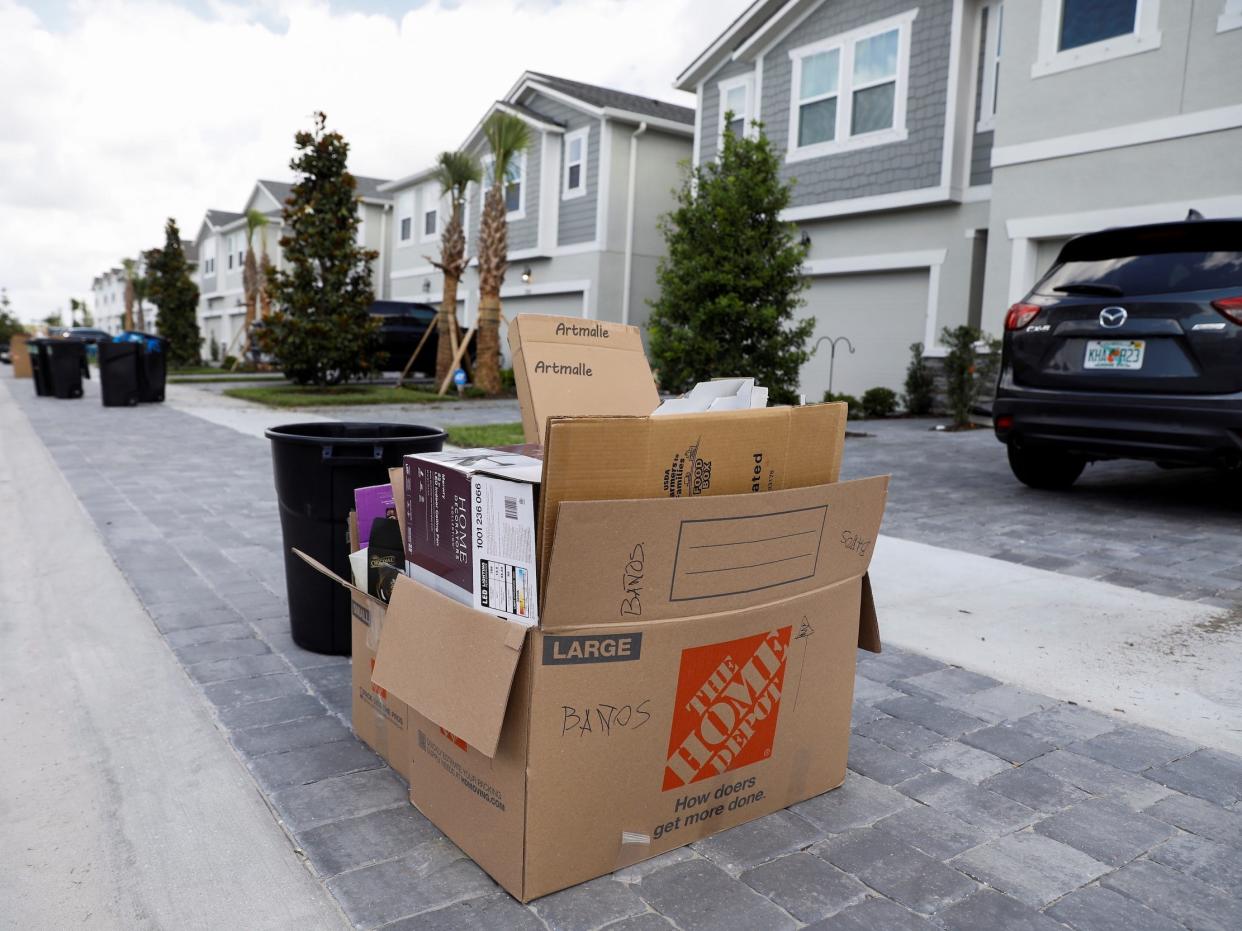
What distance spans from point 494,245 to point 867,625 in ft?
50.3

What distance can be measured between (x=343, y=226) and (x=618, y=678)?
1627 cm

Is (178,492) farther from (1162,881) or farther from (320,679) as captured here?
(1162,881)

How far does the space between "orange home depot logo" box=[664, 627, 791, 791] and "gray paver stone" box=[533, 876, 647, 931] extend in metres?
0.24

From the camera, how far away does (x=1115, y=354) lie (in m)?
5.41

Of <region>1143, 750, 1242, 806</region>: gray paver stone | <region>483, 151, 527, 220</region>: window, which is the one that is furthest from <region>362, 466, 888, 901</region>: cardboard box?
<region>483, 151, 527, 220</region>: window

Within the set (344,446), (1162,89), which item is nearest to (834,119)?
(1162,89)

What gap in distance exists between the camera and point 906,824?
2283 millimetres

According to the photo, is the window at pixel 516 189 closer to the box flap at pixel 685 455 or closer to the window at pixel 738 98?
the window at pixel 738 98

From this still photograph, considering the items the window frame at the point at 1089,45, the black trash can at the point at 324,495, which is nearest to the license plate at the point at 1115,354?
the black trash can at the point at 324,495

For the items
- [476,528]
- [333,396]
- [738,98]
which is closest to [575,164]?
[738,98]

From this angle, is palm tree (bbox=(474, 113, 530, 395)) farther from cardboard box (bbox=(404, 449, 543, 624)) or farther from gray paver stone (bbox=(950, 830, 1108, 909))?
gray paver stone (bbox=(950, 830, 1108, 909))

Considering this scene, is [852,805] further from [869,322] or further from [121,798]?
[869,322]

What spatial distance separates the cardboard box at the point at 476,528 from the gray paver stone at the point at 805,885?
80 cm

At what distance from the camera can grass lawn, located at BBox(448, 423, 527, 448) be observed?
9.32 m
